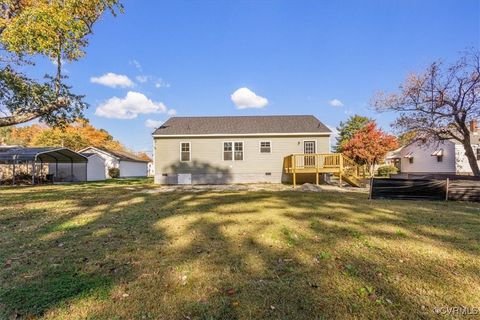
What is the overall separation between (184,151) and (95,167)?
14270mm

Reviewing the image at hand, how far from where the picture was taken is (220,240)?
4734 millimetres

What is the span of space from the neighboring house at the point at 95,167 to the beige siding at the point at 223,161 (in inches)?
471

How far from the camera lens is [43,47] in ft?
32.2

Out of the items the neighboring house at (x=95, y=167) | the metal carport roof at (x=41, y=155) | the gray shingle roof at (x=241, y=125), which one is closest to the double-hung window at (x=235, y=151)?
the gray shingle roof at (x=241, y=125)

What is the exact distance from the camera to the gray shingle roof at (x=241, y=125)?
1836 centimetres

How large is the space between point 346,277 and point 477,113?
52.7 ft

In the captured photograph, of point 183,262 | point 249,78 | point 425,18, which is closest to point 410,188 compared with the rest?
point 425,18

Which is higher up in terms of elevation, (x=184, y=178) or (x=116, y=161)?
(x=116, y=161)

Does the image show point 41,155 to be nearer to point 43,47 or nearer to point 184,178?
point 184,178

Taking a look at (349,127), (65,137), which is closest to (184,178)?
(349,127)

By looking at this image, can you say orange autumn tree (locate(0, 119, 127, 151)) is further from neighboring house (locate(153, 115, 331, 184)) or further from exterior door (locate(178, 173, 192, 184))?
exterior door (locate(178, 173, 192, 184))

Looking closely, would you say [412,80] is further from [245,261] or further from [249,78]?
[245,261]

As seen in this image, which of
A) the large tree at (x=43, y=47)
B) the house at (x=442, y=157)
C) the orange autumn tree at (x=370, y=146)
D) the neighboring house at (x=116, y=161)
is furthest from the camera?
the neighboring house at (x=116, y=161)

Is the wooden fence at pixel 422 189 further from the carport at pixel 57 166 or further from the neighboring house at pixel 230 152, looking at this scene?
the carport at pixel 57 166
